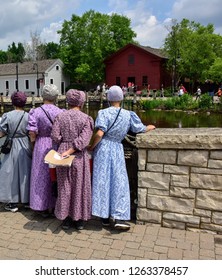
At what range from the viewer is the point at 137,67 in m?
43.3

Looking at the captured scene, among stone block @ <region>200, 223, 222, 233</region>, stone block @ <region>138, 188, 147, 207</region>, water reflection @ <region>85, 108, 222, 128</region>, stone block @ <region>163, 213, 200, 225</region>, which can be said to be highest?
stone block @ <region>138, 188, 147, 207</region>

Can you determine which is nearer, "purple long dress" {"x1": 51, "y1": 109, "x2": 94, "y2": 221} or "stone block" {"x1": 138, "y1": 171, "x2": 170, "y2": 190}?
"purple long dress" {"x1": 51, "y1": 109, "x2": 94, "y2": 221}

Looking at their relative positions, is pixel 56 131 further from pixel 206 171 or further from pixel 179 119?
pixel 179 119

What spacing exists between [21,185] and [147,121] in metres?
21.4

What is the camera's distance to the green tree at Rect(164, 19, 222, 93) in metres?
35.6

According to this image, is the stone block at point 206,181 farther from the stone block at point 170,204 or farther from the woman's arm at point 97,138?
the woman's arm at point 97,138

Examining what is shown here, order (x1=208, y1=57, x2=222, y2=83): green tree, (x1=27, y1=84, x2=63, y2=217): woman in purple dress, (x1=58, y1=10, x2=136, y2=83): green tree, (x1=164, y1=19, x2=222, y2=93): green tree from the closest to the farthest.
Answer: (x1=27, y1=84, x2=63, y2=217): woman in purple dress → (x1=208, y1=57, x2=222, y2=83): green tree → (x1=164, y1=19, x2=222, y2=93): green tree → (x1=58, y1=10, x2=136, y2=83): green tree

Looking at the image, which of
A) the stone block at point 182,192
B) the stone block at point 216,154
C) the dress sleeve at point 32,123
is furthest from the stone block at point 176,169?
the dress sleeve at point 32,123

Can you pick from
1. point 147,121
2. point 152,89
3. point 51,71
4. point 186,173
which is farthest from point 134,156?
point 51,71

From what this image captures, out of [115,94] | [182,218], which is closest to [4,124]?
[115,94]

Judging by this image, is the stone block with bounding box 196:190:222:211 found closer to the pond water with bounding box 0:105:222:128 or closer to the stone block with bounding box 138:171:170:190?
the stone block with bounding box 138:171:170:190

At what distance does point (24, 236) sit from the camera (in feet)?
11.9

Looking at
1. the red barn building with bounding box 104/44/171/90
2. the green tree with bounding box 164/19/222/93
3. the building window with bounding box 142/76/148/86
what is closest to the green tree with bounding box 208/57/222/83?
the green tree with bounding box 164/19/222/93
